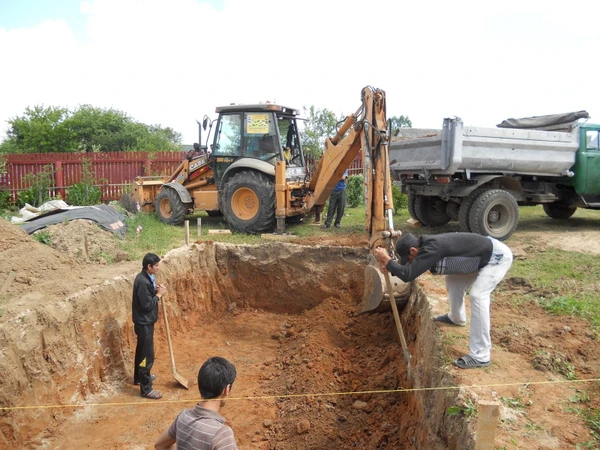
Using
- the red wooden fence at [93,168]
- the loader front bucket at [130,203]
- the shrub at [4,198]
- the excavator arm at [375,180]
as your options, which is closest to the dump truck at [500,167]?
the excavator arm at [375,180]

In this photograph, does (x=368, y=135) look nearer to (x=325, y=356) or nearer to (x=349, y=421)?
(x=325, y=356)

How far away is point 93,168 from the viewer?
17156 mm

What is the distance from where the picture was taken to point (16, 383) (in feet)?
16.1

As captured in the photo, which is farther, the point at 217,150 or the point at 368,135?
the point at 217,150

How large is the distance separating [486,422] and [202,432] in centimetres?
156

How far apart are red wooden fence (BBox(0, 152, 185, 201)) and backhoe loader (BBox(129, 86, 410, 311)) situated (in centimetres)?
510

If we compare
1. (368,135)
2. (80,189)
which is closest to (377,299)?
(368,135)

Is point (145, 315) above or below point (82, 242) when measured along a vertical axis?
below

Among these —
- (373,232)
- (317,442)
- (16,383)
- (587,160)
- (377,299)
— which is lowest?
(317,442)

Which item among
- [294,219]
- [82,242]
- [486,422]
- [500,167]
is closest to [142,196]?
[294,219]

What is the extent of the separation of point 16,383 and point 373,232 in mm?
4694

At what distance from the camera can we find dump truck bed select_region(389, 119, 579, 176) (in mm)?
9133

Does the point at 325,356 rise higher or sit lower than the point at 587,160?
lower

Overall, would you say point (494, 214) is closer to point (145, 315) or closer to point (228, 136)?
point (228, 136)
